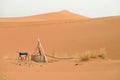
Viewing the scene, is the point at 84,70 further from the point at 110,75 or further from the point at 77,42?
the point at 77,42

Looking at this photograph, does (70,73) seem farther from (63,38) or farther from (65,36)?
(65,36)

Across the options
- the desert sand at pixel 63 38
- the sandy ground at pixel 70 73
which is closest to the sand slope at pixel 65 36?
the desert sand at pixel 63 38

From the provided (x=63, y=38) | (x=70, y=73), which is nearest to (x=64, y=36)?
(x=63, y=38)

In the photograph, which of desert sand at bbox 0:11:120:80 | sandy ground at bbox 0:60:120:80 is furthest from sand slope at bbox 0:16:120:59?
sandy ground at bbox 0:60:120:80

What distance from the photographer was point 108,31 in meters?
27.9

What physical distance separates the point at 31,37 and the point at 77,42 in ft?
13.4

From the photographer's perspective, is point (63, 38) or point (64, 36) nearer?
point (63, 38)

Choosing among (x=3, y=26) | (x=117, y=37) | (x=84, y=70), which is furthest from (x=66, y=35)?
(x=84, y=70)

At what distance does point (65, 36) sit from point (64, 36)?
3.7 inches

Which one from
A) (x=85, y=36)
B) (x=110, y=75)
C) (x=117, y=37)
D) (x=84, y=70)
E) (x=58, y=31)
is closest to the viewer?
(x=110, y=75)

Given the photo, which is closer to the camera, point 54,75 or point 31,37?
point 54,75

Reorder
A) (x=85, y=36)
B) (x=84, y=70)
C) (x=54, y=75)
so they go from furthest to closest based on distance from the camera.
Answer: (x=85, y=36)
(x=84, y=70)
(x=54, y=75)

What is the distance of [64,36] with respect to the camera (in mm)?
28531

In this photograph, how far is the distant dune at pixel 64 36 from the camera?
2464 centimetres
